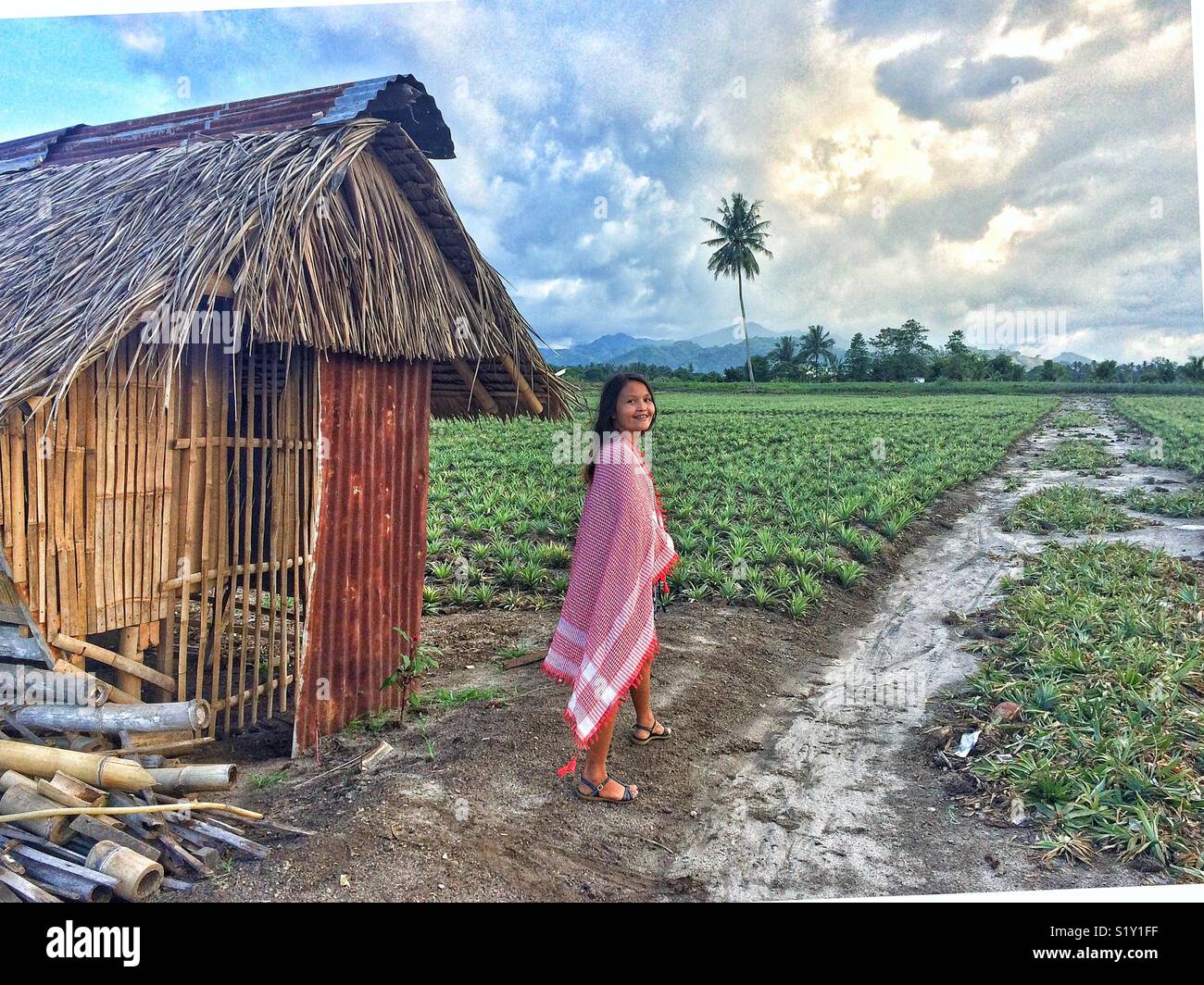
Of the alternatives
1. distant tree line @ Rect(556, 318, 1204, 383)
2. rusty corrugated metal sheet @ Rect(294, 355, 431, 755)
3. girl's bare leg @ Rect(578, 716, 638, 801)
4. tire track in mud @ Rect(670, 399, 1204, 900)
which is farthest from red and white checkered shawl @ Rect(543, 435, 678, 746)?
distant tree line @ Rect(556, 318, 1204, 383)

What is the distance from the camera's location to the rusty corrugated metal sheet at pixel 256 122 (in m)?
5.18

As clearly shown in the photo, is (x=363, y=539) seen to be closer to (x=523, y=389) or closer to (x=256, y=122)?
Answer: (x=523, y=389)

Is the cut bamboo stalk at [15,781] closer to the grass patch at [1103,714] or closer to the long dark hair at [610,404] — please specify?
Answer: the long dark hair at [610,404]

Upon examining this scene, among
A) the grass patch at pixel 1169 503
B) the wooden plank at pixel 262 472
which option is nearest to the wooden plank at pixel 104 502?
the wooden plank at pixel 262 472

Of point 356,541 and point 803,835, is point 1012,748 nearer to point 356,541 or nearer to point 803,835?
point 803,835

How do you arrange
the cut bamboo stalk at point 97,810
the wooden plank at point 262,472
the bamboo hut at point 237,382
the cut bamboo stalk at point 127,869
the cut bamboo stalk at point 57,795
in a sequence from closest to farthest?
the cut bamboo stalk at point 127,869
the cut bamboo stalk at point 97,810
the cut bamboo stalk at point 57,795
the bamboo hut at point 237,382
the wooden plank at point 262,472

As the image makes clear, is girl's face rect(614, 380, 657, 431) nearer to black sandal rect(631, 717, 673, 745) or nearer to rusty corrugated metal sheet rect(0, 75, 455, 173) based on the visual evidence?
black sandal rect(631, 717, 673, 745)

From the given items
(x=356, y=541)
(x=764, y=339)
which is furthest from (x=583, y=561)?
(x=764, y=339)

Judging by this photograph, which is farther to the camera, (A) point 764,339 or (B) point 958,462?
(A) point 764,339

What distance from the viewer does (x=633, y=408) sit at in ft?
12.8

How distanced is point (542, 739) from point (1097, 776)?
2.93 m

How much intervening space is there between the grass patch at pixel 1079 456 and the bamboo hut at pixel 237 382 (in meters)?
15.0

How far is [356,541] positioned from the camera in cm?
484
